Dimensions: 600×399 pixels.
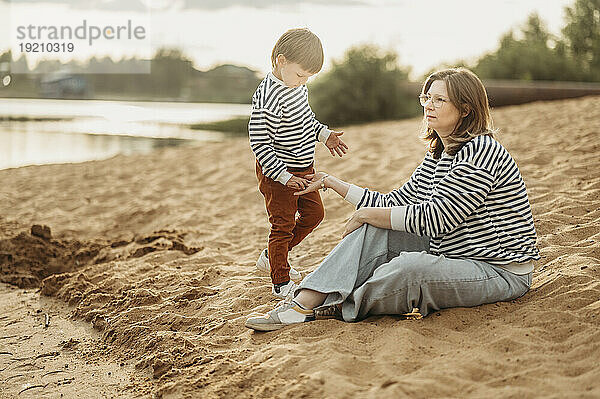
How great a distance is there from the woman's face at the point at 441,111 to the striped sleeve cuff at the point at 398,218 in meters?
0.37

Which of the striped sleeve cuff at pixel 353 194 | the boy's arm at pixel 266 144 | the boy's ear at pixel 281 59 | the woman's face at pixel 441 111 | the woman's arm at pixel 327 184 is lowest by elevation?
the striped sleeve cuff at pixel 353 194

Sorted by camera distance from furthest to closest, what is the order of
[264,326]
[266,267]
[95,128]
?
[95,128]
[266,267]
[264,326]

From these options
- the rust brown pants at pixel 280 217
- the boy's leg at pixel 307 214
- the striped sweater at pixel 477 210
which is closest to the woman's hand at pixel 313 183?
the rust brown pants at pixel 280 217

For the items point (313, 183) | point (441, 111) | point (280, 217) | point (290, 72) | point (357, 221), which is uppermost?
point (290, 72)

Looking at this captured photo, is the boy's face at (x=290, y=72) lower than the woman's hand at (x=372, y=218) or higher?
higher

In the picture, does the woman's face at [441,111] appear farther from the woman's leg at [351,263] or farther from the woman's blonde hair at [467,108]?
the woman's leg at [351,263]

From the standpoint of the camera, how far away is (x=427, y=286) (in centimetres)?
260

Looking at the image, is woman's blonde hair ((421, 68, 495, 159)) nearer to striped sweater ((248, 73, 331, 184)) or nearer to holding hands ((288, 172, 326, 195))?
holding hands ((288, 172, 326, 195))

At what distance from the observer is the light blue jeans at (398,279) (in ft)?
8.51

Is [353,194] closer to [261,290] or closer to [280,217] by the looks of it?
[280,217]

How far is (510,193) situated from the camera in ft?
8.66

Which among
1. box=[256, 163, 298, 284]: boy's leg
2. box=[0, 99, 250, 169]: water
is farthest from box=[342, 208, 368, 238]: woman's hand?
box=[0, 99, 250, 169]: water

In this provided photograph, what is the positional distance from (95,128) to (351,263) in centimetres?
1197

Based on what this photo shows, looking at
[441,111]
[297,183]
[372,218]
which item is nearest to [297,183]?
[297,183]
